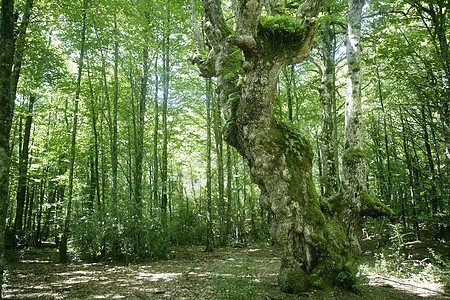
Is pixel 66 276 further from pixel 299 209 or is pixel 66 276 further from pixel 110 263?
pixel 299 209

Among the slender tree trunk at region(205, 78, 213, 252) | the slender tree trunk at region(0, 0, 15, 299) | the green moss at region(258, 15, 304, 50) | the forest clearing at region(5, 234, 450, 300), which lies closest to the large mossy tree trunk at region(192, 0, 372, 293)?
the green moss at region(258, 15, 304, 50)

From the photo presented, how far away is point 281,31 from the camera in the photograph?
4.43 metres

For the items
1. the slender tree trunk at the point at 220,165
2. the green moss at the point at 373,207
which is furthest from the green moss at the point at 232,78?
the slender tree trunk at the point at 220,165

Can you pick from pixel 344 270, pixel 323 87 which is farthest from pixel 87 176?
pixel 344 270

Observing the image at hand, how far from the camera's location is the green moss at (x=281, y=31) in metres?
4.40

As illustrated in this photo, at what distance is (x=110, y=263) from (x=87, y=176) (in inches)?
311

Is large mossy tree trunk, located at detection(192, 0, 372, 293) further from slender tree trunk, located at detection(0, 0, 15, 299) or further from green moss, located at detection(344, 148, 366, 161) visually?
slender tree trunk, located at detection(0, 0, 15, 299)

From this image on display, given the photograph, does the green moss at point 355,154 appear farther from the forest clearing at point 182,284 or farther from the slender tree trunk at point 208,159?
the slender tree trunk at point 208,159

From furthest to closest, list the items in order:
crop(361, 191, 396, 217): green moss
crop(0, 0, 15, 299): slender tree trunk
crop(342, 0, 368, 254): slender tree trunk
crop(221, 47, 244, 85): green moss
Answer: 1. crop(221, 47, 244, 85): green moss
2. crop(342, 0, 368, 254): slender tree trunk
3. crop(361, 191, 396, 217): green moss
4. crop(0, 0, 15, 299): slender tree trunk

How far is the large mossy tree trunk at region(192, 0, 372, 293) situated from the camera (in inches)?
172

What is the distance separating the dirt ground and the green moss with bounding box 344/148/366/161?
2.11 meters

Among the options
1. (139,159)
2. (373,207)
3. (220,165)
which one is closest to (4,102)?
(373,207)

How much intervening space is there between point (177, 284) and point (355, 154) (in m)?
4.58

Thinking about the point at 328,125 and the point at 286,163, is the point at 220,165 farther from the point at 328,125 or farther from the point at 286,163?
the point at 286,163
